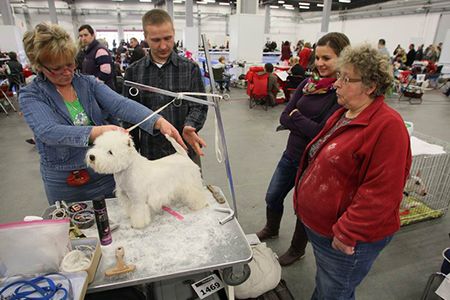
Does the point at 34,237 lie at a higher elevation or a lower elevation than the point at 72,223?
higher

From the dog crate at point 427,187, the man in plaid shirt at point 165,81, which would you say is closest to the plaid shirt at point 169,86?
the man in plaid shirt at point 165,81

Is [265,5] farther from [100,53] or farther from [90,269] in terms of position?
[90,269]

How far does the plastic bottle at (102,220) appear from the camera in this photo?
108 cm

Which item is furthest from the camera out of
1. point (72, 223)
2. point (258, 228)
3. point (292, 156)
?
point (258, 228)

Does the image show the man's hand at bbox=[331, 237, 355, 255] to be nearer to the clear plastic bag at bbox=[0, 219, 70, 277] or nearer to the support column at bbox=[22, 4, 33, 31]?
the clear plastic bag at bbox=[0, 219, 70, 277]

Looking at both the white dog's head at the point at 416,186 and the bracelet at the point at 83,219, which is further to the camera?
the white dog's head at the point at 416,186

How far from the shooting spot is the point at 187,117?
164 centimetres

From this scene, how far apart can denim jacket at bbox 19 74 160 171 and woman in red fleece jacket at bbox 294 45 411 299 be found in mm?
773

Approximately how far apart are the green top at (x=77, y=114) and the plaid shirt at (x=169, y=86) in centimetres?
40

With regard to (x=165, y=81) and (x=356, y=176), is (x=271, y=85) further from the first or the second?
(x=356, y=176)

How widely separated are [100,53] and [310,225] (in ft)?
10.7

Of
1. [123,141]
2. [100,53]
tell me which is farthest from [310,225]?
[100,53]

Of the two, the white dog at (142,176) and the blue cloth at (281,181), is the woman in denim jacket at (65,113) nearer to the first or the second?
the white dog at (142,176)

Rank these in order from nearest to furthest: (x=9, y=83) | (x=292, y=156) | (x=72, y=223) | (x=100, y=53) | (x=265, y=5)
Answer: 1. (x=72, y=223)
2. (x=292, y=156)
3. (x=100, y=53)
4. (x=9, y=83)
5. (x=265, y=5)
